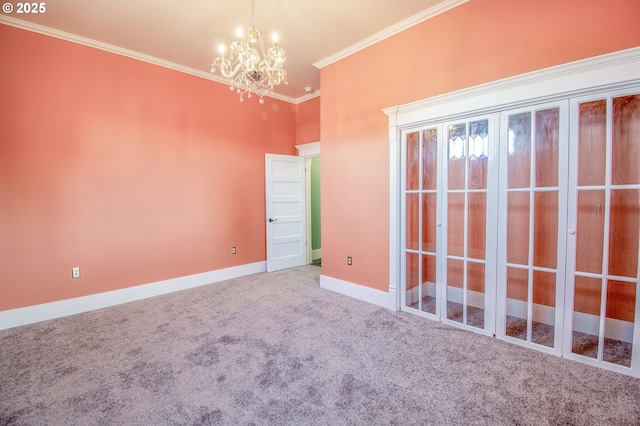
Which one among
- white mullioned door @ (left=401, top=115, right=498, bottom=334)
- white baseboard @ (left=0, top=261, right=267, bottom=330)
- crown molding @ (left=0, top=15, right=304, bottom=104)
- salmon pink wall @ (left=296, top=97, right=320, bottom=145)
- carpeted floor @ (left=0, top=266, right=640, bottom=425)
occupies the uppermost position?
crown molding @ (left=0, top=15, right=304, bottom=104)

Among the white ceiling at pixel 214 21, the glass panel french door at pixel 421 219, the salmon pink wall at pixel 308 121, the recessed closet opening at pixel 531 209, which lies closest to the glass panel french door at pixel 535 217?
the recessed closet opening at pixel 531 209

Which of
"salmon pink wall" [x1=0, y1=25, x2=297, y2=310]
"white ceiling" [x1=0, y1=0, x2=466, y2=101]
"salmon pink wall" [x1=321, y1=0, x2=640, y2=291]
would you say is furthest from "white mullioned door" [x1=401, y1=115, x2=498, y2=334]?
"salmon pink wall" [x1=0, y1=25, x2=297, y2=310]

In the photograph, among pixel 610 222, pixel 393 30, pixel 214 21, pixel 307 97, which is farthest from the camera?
pixel 307 97

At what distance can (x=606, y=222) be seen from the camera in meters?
2.14

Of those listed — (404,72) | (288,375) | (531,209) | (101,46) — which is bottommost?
(288,375)

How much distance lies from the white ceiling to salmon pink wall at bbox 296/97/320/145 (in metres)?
1.43

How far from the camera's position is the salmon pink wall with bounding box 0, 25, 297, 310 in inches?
118

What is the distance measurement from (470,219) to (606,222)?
40.9 inches

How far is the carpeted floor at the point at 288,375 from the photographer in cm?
172

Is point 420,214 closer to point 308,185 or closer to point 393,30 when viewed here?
point 393,30

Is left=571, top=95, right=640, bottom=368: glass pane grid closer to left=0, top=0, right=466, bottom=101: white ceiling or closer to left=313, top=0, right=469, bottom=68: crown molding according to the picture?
left=313, top=0, right=469, bottom=68: crown molding

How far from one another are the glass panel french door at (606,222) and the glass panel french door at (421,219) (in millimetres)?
1107

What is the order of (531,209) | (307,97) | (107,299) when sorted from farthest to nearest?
(307,97) → (107,299) → (531,209)
